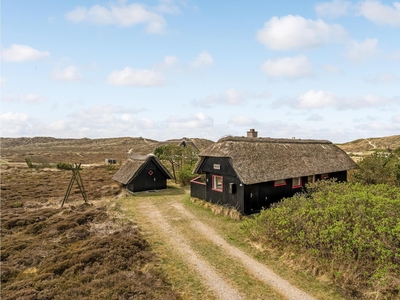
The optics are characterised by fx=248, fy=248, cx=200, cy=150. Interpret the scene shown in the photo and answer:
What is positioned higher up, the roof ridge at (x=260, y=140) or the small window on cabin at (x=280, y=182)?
the roof ridge at (x=260, y=140)

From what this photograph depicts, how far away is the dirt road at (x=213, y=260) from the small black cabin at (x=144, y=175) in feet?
26.7

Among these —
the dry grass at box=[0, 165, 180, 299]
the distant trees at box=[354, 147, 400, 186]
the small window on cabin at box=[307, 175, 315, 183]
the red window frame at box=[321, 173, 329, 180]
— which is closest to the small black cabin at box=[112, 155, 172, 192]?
the dry grass at box=[0, 165, 180, 299]

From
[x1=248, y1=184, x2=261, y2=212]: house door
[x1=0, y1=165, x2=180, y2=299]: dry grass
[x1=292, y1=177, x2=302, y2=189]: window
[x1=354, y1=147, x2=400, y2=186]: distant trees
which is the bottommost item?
[x1=0, y1=165, x2=180, y2=299]: dry grass

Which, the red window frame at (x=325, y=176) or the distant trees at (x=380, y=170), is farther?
the red window frame at (x=325, y=176)

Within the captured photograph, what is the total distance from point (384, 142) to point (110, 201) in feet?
A: 292

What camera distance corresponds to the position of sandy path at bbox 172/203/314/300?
8523mm

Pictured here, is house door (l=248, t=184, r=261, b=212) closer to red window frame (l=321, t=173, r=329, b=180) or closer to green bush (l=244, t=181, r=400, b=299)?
green bush (l=244, t=181, r=400, b=299)

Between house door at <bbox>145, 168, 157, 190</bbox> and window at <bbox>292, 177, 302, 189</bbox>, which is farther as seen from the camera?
house door at <bbox>145, 168, 157, 190</bbox>

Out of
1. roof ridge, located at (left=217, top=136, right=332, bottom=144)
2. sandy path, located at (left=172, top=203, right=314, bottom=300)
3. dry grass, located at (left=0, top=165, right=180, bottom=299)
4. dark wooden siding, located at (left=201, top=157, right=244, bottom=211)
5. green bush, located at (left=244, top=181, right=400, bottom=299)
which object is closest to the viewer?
green bush, located at (left=244, top=181, right=400, bottom=299)

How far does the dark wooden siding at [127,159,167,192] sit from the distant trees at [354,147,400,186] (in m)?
19.7

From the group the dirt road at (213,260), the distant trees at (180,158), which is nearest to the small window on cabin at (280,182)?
the dirt road at (213,260)

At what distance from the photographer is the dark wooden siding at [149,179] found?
1044 inches

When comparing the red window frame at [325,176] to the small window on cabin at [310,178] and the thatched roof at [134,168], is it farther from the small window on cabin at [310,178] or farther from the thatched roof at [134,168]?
the thatched roof at [134,168]

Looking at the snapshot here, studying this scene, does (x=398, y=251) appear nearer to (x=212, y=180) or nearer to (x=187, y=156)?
(x=212, y=180)
